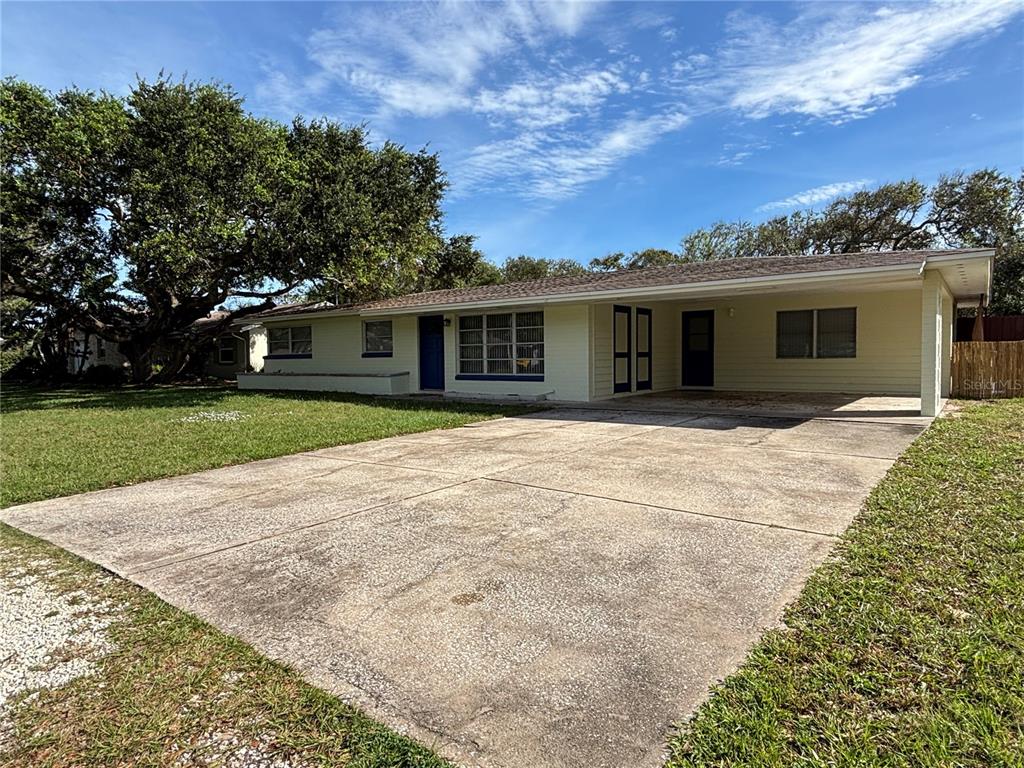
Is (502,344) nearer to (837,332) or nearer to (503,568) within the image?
(837,332)

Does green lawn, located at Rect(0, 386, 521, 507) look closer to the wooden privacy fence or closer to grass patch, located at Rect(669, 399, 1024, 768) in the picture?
grass patch, located at Rect(669, 399, 1024, 768)

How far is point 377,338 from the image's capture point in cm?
1627

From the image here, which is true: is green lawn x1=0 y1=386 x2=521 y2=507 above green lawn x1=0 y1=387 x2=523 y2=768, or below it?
above

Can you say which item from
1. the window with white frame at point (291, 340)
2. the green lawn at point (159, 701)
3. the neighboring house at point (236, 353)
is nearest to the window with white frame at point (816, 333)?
the green lawn at point (159, 701)

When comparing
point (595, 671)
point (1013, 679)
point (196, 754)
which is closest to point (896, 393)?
point (1013, 679)

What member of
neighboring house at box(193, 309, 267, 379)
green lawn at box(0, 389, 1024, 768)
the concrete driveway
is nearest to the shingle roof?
the concrete driveway

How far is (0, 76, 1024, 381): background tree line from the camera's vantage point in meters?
12.4

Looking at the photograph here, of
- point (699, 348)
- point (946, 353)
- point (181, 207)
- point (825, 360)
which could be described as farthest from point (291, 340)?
point (946, 353)

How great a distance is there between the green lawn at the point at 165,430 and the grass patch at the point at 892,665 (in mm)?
6108

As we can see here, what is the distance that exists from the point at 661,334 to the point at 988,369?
6767 millimetres

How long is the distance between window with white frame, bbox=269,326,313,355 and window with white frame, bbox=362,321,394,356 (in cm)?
260

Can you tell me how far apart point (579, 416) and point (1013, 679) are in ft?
27.1

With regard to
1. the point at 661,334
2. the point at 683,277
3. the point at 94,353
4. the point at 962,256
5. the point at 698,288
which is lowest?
the point at 94,353

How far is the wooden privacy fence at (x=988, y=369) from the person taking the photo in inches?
459
